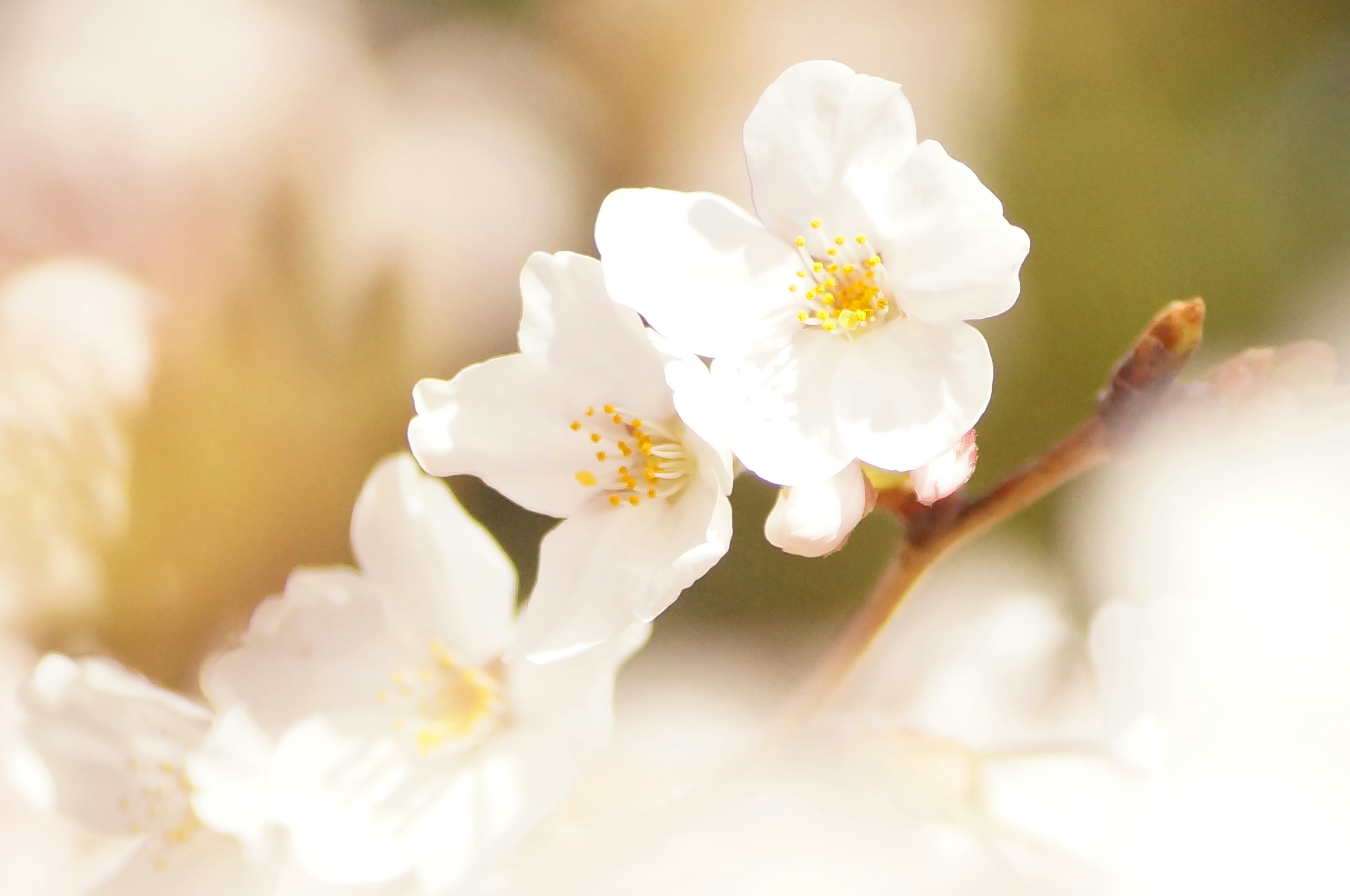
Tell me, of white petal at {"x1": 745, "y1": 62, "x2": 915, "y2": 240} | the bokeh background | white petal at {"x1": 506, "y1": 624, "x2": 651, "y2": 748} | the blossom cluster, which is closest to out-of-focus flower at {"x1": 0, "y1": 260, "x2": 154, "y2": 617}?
the bokeh background

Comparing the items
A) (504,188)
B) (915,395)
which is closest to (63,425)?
(504,188)

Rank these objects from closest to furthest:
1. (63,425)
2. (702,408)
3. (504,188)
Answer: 1. (702,408)
2. (63,425)
3. (504,188)

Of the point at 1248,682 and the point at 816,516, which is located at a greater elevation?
the point at 816,516

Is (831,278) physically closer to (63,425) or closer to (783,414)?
(783,414)

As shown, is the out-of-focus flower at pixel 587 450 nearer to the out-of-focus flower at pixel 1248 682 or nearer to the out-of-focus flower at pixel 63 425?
the out-of-focus flower at pixel 1248 682

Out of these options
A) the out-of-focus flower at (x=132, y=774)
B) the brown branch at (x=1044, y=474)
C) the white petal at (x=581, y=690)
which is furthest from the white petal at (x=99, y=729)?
the brown branch at (x=1044, y=474)
